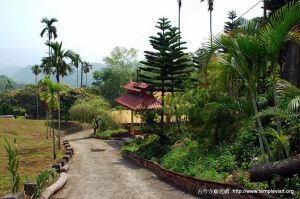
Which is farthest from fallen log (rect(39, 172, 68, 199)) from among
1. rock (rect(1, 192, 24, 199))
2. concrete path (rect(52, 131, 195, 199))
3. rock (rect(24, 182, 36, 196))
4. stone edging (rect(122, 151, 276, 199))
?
stone edging (rect(122, 151, 276, 199))

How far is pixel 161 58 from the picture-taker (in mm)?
18062

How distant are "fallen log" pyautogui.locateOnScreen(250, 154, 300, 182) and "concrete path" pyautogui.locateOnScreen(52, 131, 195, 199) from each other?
239 cm

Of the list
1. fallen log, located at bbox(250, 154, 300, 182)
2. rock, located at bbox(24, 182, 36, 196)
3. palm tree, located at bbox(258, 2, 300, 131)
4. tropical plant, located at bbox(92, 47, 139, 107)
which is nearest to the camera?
fallen log, located at bbox(250, 154, 300, 182)

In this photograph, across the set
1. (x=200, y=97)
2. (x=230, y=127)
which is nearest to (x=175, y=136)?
(x=200, y=97)

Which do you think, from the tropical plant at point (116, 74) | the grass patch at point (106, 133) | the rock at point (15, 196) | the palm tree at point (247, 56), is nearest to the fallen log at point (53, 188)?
the rock at point (15, 196)

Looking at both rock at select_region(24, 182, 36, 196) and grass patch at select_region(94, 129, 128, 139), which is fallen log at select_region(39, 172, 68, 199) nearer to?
rock at select_region(24, 182, 36, 196)

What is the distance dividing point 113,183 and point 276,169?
5564 millimetres

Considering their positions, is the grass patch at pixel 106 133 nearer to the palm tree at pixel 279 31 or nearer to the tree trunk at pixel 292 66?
the tree trunk at pixel 292 66

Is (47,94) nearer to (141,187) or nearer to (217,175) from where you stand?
(141,187)

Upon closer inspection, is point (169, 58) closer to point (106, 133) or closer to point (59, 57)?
point (59, 57)

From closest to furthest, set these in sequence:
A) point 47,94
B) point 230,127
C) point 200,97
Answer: point 230,127 → point 200,97 → point 47,94

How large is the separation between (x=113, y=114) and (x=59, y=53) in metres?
11.8

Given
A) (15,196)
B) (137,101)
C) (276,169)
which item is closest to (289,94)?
(276,169)

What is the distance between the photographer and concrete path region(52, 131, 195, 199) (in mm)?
8248
